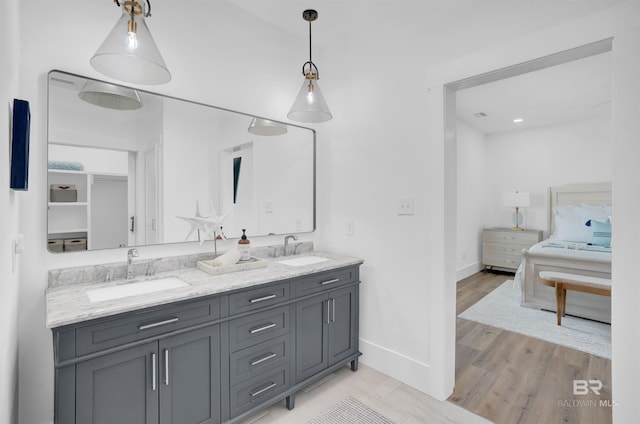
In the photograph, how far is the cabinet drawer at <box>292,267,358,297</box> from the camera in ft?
6.48

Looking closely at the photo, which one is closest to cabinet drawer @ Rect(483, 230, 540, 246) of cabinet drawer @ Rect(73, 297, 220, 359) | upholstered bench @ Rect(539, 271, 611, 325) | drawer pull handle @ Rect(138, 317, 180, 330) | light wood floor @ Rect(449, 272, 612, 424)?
upholstered bench @ Rect(539, 271, 611, 325)

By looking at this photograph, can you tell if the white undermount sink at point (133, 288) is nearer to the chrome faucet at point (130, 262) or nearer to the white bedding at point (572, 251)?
the chrome faucet at point (130, 262)

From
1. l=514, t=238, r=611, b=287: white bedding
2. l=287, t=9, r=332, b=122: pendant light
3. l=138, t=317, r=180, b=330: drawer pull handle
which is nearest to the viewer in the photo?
l=138, t=317, r=180, b=330: drawer pull handle

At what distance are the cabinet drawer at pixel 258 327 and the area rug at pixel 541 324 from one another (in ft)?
8.14

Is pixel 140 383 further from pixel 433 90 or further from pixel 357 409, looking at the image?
pixel 433 90

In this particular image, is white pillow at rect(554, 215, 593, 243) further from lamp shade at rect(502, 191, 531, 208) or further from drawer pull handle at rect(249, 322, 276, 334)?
drawer pull handle at rect(249, 322, 276, 334)

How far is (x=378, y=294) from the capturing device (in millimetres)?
2418

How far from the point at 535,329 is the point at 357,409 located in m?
2.29

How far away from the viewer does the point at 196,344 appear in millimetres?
1514

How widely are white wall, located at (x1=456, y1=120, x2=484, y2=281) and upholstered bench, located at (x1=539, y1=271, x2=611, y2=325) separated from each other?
5.50 feet

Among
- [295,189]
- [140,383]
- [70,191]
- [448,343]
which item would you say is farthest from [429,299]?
[70,191]

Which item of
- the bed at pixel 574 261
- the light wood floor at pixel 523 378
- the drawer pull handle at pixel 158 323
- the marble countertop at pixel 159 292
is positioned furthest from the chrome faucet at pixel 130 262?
the bed at pixel 574 261

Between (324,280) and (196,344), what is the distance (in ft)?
2.96

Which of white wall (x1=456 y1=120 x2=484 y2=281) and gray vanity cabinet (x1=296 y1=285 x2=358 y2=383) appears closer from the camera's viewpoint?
gray vanity cabinet (x1=296 y1=285 x2=358 y2=383)
